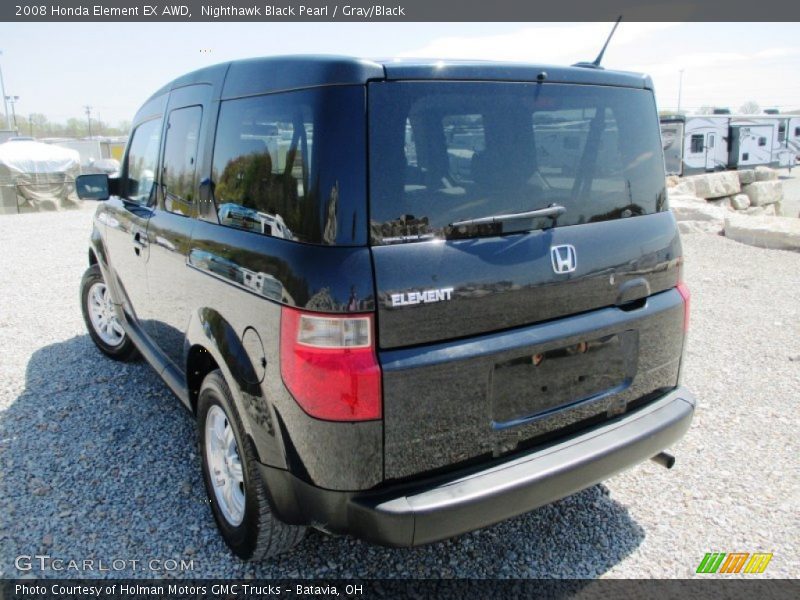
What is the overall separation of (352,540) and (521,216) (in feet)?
5.65

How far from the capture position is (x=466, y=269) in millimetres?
2109

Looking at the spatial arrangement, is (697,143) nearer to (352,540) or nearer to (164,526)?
(352,540)

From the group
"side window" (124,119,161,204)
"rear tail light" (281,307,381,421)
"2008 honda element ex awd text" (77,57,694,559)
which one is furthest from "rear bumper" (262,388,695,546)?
"side window" (124,119,161,204)

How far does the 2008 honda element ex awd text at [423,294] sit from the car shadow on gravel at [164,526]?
0.94 feet

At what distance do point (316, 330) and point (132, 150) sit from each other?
3.11m

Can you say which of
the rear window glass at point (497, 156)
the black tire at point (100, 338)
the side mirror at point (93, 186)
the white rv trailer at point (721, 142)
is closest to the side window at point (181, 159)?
the side mirror at point (93, 186)

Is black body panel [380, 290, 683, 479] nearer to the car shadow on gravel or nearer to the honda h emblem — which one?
the honda h emblem

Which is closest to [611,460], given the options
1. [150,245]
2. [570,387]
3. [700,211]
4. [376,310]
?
[570,387]

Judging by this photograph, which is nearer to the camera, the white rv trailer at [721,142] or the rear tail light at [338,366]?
the rear tail light at [338,366]

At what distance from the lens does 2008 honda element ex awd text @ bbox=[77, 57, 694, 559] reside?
2.01 meters

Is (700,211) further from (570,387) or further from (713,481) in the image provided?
(570,387)

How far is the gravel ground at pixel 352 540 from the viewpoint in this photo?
2729mm
